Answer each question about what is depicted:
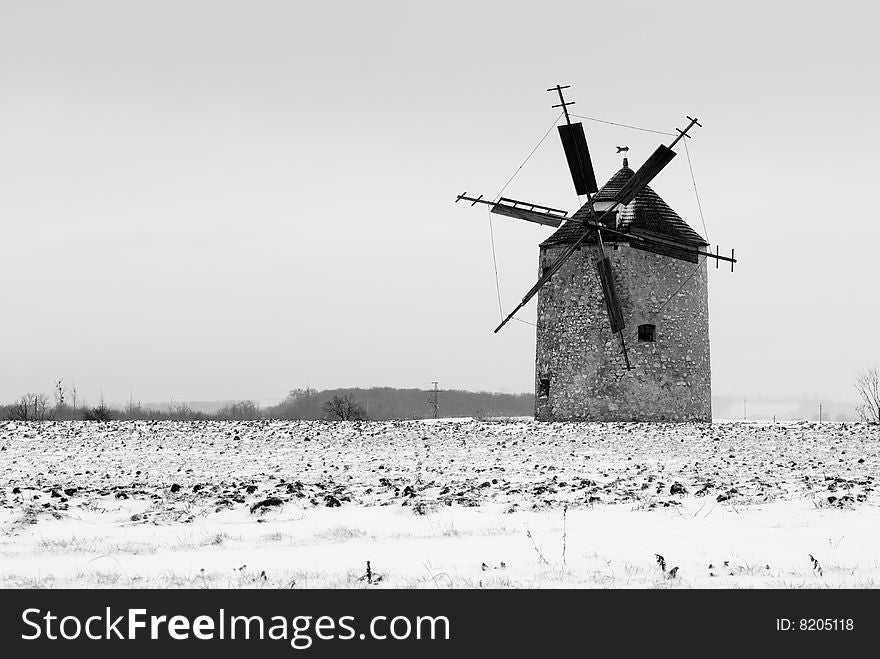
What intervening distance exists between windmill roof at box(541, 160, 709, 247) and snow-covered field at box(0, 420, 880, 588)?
1238 centimetres

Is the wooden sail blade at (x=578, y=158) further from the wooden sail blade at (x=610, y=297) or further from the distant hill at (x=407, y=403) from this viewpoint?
the distant hill at (x=407, y=403)

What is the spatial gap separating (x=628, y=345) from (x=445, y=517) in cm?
2175

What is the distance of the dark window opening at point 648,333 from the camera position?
32.2 m

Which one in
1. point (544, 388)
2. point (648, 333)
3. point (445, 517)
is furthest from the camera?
point (544, 388)

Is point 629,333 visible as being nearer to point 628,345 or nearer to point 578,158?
point 628,345

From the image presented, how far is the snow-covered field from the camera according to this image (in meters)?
7.86

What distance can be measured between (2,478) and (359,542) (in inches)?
396

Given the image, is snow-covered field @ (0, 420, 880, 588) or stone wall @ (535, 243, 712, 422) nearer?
snow-covered field @ (0, 420, 880, 588)

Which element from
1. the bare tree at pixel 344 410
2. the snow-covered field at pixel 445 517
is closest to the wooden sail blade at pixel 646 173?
the snow-covered field at pixel 445 517

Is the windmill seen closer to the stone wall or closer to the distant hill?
the stone wall

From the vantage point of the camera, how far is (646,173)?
32.2 m

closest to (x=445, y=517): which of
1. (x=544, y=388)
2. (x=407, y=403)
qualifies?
(x=544, y=388)

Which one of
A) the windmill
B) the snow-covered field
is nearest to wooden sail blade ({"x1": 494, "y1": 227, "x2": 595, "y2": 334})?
the windmill
